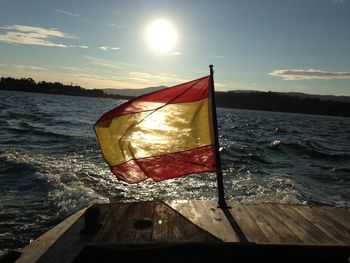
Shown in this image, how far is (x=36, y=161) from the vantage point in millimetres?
19188

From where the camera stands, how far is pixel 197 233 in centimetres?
732

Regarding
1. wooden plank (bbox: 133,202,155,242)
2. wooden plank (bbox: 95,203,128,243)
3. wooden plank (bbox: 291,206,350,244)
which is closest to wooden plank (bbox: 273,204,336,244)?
wooden plank (bbox: 291,206,350,244)

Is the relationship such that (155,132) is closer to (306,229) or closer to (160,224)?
(160,224)

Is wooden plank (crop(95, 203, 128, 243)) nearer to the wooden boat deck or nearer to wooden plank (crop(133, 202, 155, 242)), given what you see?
the wooden boat deck

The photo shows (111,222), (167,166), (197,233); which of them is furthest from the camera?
(167,166)

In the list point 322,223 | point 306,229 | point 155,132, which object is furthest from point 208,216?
point 322,223

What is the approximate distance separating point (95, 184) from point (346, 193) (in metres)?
10.6

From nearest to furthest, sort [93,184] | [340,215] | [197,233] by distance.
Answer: [197,233] < [340,215] < [93,184]

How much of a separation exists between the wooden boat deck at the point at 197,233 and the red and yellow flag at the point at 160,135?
39.1 inches

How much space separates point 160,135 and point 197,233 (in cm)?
207

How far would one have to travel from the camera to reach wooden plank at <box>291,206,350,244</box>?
292 inches

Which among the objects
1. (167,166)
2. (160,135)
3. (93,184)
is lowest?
(93,184)

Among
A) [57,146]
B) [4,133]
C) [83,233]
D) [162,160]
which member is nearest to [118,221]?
[83,233]

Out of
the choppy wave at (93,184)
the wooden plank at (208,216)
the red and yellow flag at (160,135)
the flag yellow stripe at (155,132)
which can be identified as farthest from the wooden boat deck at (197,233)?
the choppy wave at (93,184)
